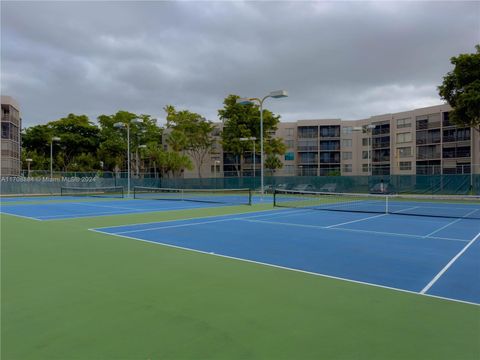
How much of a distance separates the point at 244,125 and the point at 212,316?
49744 mm

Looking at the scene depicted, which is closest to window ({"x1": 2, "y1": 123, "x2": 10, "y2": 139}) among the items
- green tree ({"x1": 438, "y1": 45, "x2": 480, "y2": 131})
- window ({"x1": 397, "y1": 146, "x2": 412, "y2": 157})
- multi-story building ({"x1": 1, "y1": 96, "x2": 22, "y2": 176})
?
multi-story building ({"x1": 1, "y1": 96, "x2": 22, "y2": 176})

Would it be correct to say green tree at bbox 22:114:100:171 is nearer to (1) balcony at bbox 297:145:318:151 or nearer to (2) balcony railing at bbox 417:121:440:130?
(1) balcony at bbox 297:145:318:151

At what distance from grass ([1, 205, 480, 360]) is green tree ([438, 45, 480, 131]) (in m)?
28.3

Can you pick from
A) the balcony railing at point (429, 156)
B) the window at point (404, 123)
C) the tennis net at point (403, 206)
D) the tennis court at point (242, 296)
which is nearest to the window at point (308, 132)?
the window at point (404, 123)

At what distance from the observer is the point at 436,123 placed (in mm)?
57719

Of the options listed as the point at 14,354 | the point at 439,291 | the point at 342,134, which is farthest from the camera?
the point at 342,134

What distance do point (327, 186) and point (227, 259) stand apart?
33133mm

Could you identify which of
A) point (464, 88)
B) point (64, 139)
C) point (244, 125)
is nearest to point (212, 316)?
point (464, 88)

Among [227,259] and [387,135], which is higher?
[387,135]

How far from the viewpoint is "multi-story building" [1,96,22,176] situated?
176 feet

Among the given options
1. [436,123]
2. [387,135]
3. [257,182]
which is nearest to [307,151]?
[387,135]

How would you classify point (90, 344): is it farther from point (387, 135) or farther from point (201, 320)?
point (387, 135)

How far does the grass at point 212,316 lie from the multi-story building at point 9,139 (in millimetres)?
54419

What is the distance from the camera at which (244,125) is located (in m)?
53.4
